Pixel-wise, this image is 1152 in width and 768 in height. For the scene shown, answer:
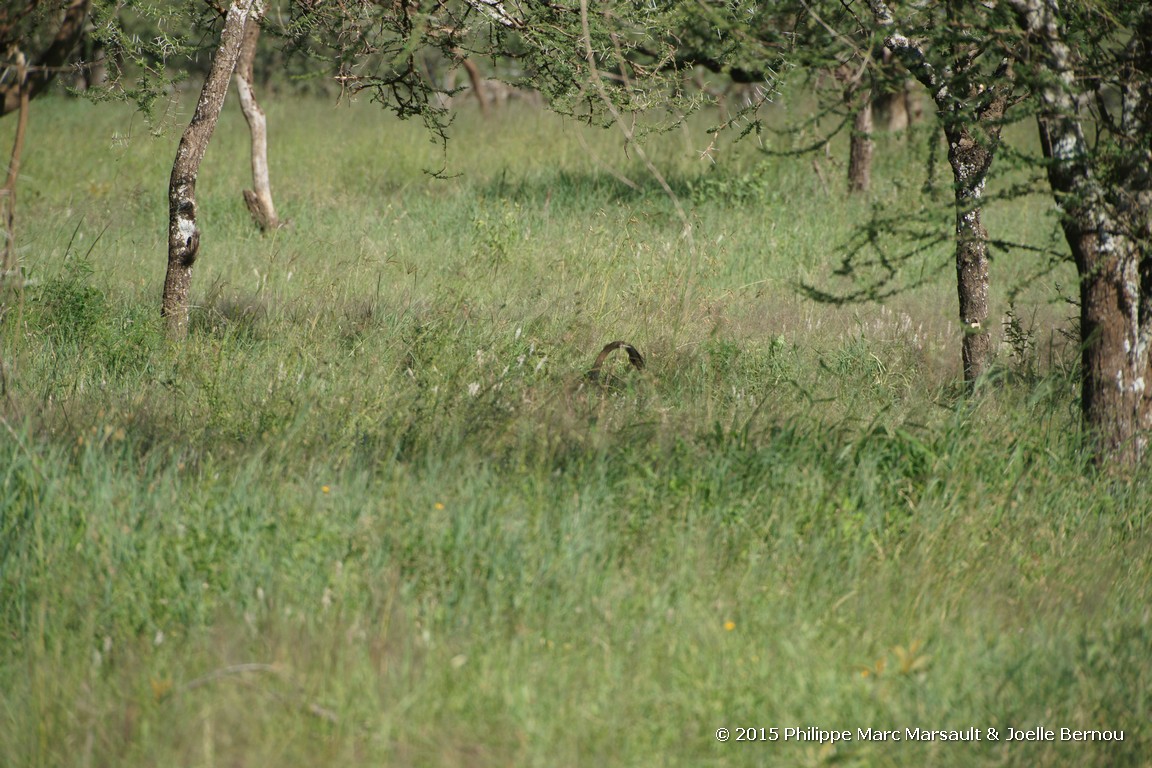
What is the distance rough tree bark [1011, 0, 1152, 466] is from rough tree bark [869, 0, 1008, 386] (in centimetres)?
33

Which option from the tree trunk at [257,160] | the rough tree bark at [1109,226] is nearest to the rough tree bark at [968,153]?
the rough tree bark at [1109,226]

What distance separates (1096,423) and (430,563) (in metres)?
3.02

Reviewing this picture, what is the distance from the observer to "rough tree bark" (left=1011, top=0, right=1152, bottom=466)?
158 inches

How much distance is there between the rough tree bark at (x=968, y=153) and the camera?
4.66 metres

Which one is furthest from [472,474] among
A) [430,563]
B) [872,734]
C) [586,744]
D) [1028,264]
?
[1028,264]

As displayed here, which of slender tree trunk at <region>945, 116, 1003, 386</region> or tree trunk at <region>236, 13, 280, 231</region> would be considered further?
tree trunk at <region>236, 13, 280, 231</region>

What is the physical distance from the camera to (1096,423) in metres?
4.43

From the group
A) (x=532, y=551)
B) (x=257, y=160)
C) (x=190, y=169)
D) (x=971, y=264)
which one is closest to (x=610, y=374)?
(x=532, y=551)

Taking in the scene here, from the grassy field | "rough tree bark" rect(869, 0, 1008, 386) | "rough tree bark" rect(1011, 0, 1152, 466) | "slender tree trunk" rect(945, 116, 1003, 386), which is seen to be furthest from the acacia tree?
"slender tree trunk" rect(945, 116, 1003, 386)

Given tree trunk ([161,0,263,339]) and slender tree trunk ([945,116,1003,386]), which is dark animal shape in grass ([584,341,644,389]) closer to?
slender tree trunk ([945,116,1003,386])

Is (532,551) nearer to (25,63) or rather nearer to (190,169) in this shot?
(25,63)

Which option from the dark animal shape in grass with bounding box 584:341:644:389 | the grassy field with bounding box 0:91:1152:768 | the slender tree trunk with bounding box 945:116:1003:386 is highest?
the slender tree trunk with bounding box 945:116:1003:386

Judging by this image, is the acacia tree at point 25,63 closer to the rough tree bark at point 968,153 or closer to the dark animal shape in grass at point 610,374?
the dark animal shape in grass at point 610,374

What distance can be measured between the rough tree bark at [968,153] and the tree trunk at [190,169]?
392 cm
